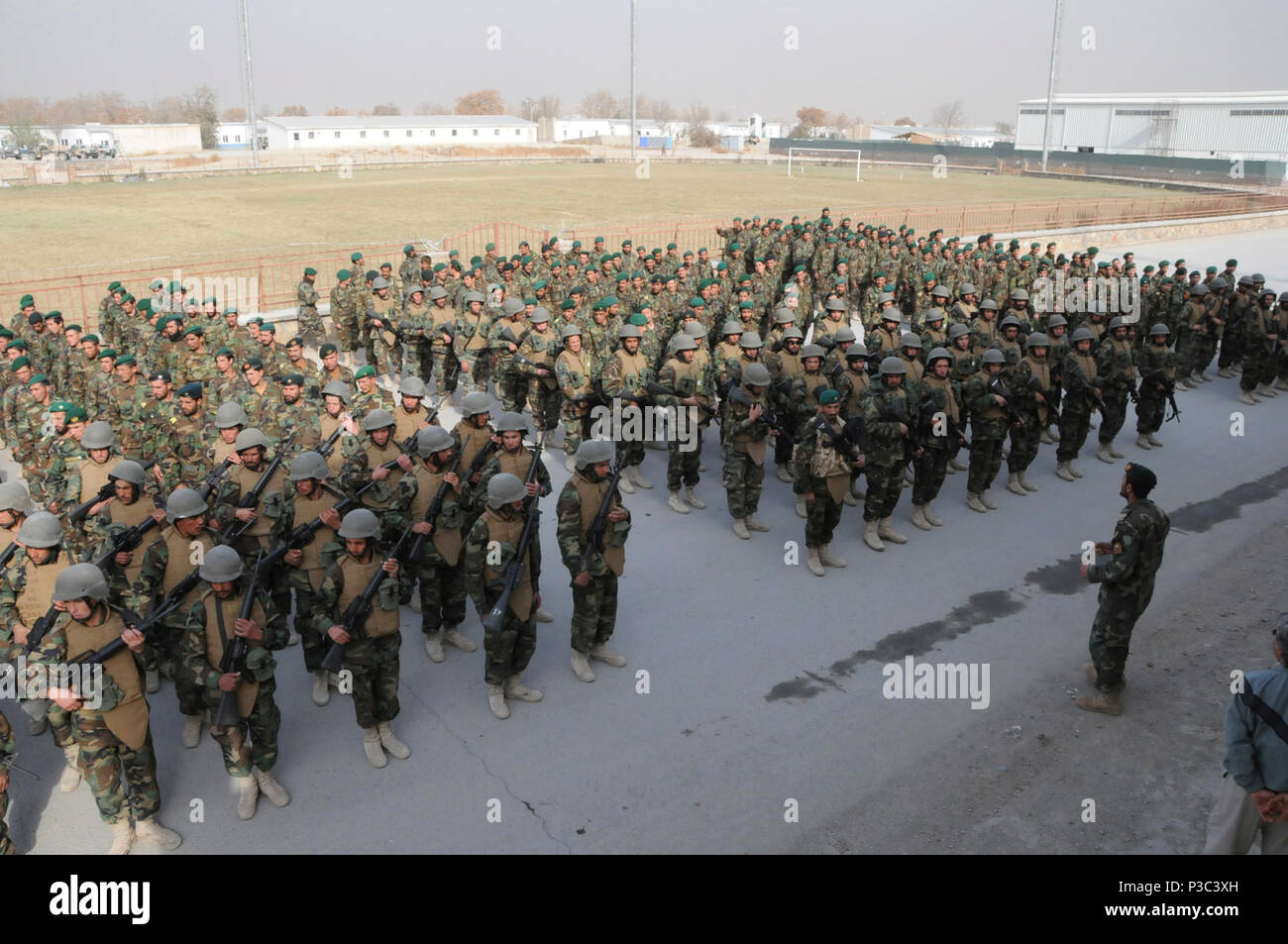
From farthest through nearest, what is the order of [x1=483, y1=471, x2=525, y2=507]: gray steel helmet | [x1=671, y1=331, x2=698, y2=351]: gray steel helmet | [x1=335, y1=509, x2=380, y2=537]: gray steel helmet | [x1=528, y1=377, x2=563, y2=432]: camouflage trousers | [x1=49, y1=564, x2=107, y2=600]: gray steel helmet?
1. [x1=528, y1=377, x2=563, y2=432]: camouflage trousers
2. [x1=671, y1=331, x2=698, y2=351]: gray steel helmet
3. [x1=483, y1=471, x2=525, y2=507]: gray steel helmet
4. [x1=335, y1=509, x2=380, y2=537]: gray steel helmet
5. [x1=49, y1=564, x2=107, y2=600]: gray steel helmet

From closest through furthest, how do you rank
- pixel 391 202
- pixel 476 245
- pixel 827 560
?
pixel 827 560 → pixel 476 245 → pixel 391 202

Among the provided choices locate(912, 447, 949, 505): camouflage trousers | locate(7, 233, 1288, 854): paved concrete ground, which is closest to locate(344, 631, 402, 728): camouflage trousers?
locate(7, 233, 1288, 854): paved concrete ground

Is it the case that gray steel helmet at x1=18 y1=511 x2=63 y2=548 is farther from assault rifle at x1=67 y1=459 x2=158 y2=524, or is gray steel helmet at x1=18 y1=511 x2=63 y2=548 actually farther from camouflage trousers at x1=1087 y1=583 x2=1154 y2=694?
camouflage trousers at x1=1087 y1=583 x2=1154 y2=694

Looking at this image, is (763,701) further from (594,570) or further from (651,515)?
(651,515)

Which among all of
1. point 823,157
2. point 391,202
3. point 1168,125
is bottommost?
point 391,202

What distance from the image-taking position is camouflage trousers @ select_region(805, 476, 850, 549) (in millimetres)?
8336

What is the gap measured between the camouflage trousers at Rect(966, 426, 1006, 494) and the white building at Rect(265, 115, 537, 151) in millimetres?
75103

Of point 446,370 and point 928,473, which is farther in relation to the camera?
point 446,370

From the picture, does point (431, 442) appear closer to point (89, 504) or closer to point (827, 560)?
point (89, 504)

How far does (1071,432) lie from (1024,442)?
3.50ft

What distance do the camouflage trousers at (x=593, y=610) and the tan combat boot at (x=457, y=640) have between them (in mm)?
878

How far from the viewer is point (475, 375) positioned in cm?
1262

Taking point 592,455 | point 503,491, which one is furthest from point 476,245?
point 503,491

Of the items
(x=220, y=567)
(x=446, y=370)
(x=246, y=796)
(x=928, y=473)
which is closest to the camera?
(x=220, y=567)
